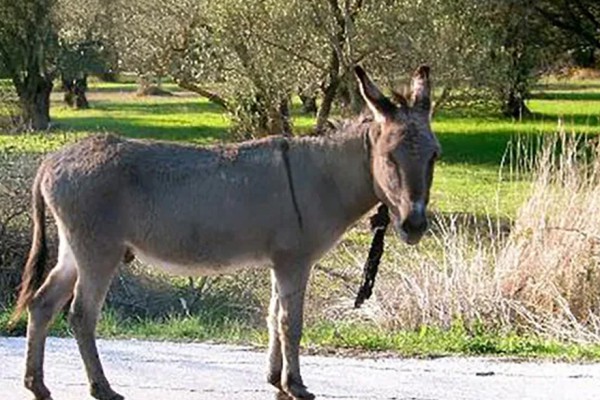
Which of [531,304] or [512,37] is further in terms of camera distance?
[512,37]

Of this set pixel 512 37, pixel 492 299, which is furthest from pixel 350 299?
pixel 512 37

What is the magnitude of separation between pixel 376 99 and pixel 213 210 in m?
1.01

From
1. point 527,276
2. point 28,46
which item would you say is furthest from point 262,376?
point 28,46

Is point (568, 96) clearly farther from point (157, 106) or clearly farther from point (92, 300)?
A: point (92, 300)

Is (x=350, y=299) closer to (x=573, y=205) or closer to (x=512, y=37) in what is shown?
(x=573, y=205)

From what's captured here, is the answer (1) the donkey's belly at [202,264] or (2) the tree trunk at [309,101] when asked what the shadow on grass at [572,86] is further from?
(1) the donkey's belly at [202,264]

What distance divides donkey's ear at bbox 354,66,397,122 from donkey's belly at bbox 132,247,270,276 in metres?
0.95

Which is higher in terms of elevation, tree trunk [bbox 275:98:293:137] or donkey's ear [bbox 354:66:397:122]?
donkey's ear [bbox 354:66:397:122]

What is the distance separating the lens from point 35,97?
46.4 meters

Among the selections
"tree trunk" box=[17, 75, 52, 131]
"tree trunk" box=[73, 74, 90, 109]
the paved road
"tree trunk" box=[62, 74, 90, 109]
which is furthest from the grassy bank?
"tree trunk" box=[73, 74, 90, 109]

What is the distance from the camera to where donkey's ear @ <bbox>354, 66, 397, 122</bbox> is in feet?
22.6

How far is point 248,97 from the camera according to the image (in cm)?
2778

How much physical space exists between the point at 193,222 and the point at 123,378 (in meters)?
1.57

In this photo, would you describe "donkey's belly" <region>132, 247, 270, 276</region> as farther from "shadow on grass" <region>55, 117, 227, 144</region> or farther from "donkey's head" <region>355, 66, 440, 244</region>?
"shadow on grass" <region>55, 117, 227, 144</region>
